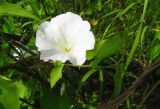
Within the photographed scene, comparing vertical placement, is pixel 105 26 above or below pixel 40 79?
above

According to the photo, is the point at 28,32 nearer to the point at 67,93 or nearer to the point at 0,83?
the point at 67,93

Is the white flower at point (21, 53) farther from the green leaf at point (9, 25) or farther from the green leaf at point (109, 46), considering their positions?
the green leaf at point (109, 46)

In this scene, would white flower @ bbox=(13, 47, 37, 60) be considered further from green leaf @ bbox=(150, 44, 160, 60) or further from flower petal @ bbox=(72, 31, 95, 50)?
green leaf @ bbox=(150, 44, 160, 60)

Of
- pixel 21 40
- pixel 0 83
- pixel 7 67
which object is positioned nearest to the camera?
pixel 0 83


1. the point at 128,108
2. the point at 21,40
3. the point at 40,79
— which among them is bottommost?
the point at 128,108

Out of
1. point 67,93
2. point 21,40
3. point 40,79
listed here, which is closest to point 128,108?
point 67,93

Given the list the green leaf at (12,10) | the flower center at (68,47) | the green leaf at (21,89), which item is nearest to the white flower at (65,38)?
the flower center at (68,47)
